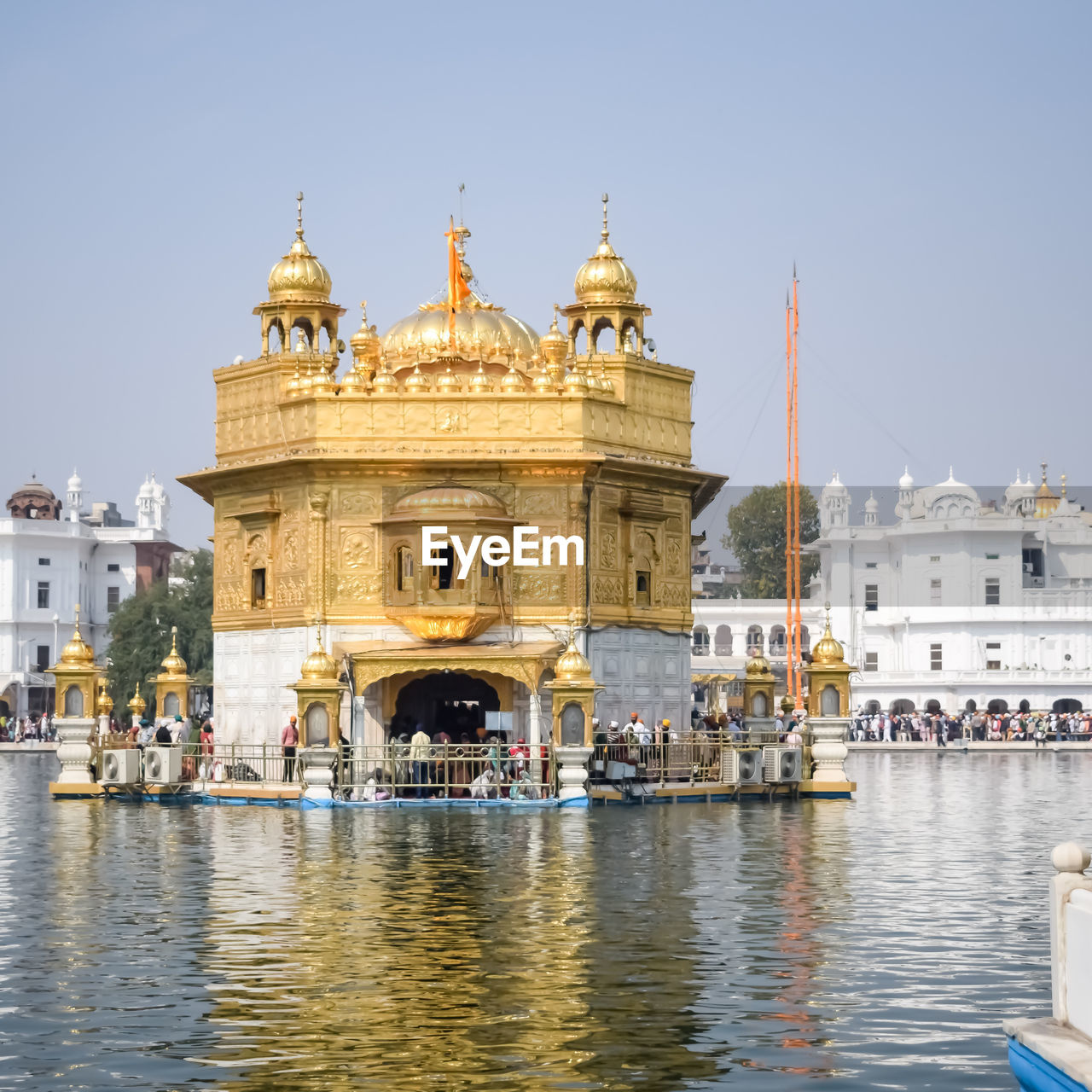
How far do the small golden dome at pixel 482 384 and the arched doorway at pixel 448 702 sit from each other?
5.64 meters

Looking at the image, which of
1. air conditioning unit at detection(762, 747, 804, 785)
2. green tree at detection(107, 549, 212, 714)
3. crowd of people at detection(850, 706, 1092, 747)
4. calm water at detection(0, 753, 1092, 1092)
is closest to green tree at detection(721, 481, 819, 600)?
crowd of people at detection(850, 706, 1092, 747)

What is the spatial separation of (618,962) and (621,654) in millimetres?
22240

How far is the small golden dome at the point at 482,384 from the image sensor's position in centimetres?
3616

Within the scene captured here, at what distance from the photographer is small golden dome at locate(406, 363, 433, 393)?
36219mm

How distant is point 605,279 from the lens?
39.1 metres

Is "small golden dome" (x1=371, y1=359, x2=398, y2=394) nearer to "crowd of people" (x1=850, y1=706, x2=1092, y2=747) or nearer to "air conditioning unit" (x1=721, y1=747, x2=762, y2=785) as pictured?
"air conditioning unit" (x1=721, y1=747, x2=762, y2=785)

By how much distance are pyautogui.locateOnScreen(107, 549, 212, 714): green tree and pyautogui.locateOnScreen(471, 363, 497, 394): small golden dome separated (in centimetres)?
3709

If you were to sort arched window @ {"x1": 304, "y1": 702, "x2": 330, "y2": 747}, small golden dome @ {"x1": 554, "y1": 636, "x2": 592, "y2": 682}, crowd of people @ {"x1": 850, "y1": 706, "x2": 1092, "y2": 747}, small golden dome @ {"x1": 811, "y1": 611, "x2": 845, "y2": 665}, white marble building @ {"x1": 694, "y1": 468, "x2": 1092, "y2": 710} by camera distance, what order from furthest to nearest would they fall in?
white marble building @ {"x1": 694, "y1": 468, "x2": 1092, "y2": 710} < crowd of people @ {"x1": 850, "y1": 706, "x2": 1092, "y2": 747} < small golden dome @ {"x1": 811, "y1": 611, "x2": 845, "y2": 665} < arched window @ {"x1": 304, "y1": 702, "x2": 330, "y2": 747} < small golden dome @ {"x1": 554, "y1": 636, "x2": 592, "y2": 682}

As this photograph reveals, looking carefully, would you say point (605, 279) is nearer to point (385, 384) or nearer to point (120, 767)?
point (385, 384)

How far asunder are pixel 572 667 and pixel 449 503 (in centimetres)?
417

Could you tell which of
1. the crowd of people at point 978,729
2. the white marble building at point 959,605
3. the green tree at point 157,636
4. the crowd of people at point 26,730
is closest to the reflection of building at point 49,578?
the crowd of people at point 26,730

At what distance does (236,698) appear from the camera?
37531 millimetres

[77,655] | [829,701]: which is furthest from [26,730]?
[829,701]

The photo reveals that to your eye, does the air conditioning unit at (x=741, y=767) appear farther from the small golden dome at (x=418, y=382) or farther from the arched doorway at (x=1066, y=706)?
the arched doorway at (x=1066, y=706)
